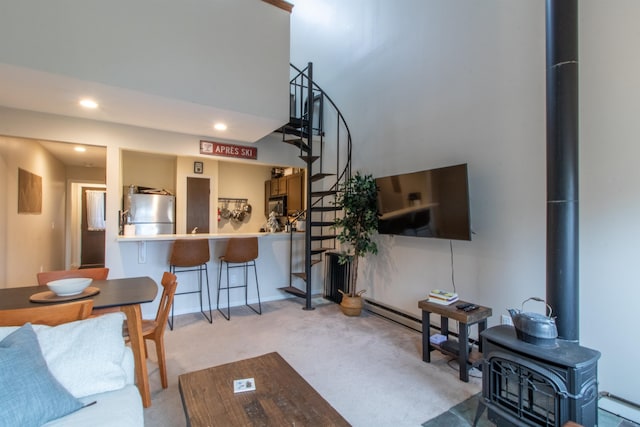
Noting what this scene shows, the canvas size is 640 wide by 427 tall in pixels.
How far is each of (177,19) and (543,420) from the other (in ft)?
13.1

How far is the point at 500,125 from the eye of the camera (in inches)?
106

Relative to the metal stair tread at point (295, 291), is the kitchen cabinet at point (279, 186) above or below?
above

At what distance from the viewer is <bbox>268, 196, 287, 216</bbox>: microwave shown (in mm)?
6108

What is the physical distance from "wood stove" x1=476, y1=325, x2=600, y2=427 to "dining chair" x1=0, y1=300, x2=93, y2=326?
8.10 ft

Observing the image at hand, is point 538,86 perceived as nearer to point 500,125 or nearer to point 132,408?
point 500,125

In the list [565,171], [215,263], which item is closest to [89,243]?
[215,263]

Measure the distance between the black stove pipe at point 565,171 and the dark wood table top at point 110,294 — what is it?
103 inches

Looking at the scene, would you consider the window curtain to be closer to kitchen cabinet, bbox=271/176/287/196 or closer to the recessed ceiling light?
kitchen cabinet, bbox=271/176/287/196

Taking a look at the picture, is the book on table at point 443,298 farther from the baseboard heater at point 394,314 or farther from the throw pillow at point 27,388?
the throw pillow at point 27,388

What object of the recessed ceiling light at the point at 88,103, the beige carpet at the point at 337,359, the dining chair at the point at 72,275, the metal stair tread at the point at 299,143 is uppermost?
the recessed ceiling light at the point at 88,103

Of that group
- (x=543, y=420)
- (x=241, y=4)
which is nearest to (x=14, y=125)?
(x=241, y=4)

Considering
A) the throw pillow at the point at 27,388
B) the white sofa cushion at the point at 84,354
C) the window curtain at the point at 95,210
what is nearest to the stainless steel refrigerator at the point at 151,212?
the window curtain at the point at 95,210

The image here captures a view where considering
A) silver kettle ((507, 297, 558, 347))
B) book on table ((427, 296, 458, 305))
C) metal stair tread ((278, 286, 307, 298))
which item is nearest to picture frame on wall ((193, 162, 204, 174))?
metal stair tread ((278, 286, 307, 298))

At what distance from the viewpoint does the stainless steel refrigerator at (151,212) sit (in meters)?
5.58
